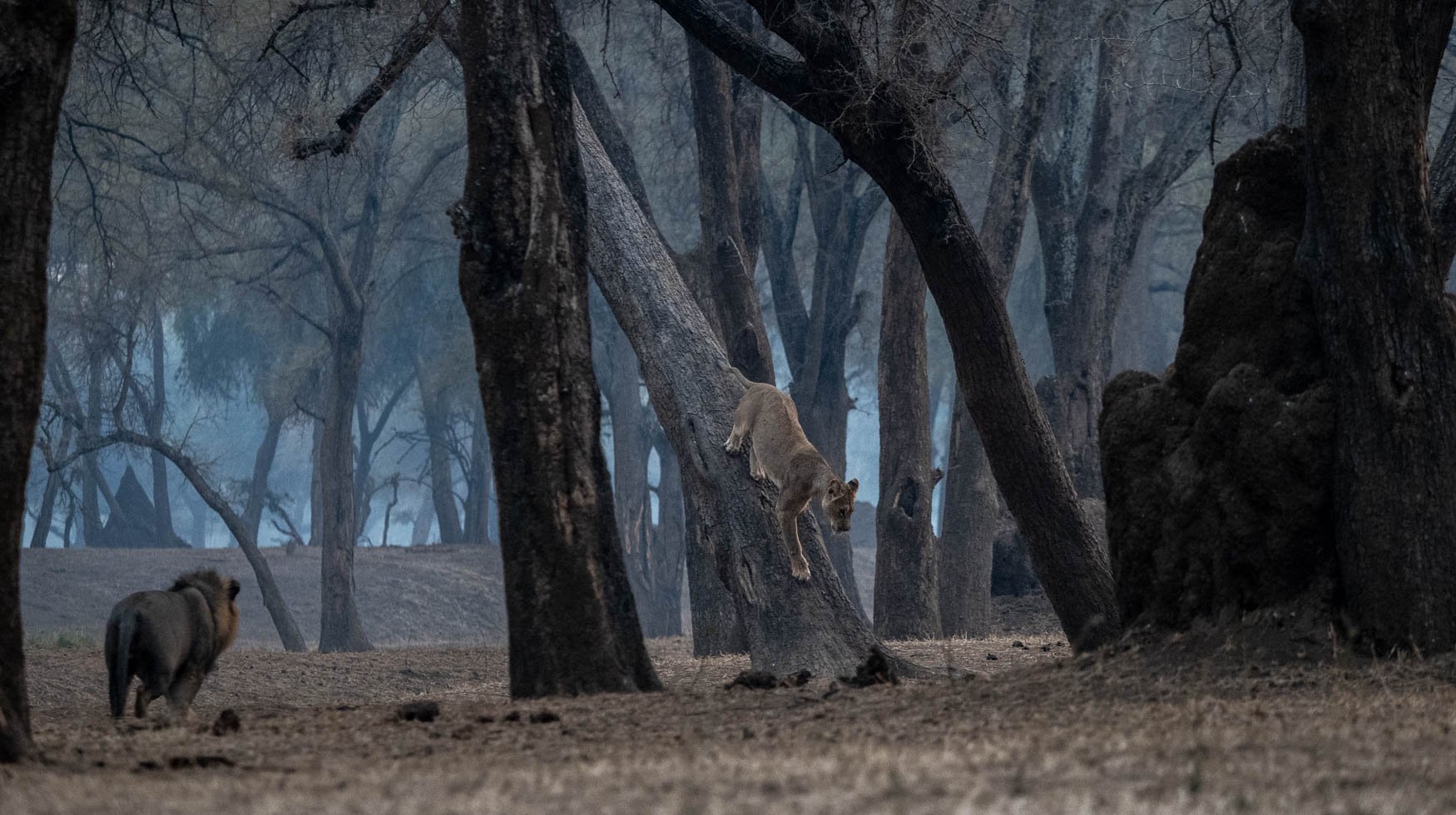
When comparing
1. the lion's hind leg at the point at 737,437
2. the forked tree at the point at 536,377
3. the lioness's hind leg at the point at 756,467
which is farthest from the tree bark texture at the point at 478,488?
the forked tree at the point at 536,377

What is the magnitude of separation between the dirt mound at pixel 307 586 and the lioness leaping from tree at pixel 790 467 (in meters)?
19.6

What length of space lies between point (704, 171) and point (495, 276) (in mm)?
9422

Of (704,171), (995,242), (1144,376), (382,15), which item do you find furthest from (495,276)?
(995,242)

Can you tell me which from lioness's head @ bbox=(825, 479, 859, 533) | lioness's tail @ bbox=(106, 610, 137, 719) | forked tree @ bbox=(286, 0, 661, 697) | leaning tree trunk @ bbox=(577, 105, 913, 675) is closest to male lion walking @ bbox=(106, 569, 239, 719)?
lioness's tail @ bbox=(106, 610, 137, 719)

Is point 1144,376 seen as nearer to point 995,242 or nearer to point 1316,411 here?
point 1316,411

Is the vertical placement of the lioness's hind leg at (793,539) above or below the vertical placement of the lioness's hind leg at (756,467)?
below

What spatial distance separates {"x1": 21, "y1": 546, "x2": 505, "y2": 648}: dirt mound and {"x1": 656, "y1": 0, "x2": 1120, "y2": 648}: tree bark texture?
70.3 ft

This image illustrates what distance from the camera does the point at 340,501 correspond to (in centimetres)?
2373

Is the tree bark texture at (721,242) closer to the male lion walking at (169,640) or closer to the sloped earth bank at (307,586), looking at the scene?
the male lion walking at (169,640)

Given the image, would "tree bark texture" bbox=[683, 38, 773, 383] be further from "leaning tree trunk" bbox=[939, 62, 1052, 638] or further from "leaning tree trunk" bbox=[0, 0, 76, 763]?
"leaning tree trunk" bbox=[0, 0, 76, 763]

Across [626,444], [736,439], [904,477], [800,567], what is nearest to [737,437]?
[736,439]

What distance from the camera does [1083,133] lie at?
63.4 feet

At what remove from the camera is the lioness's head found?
33.2ft

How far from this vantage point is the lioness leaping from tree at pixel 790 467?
32.4 ft
